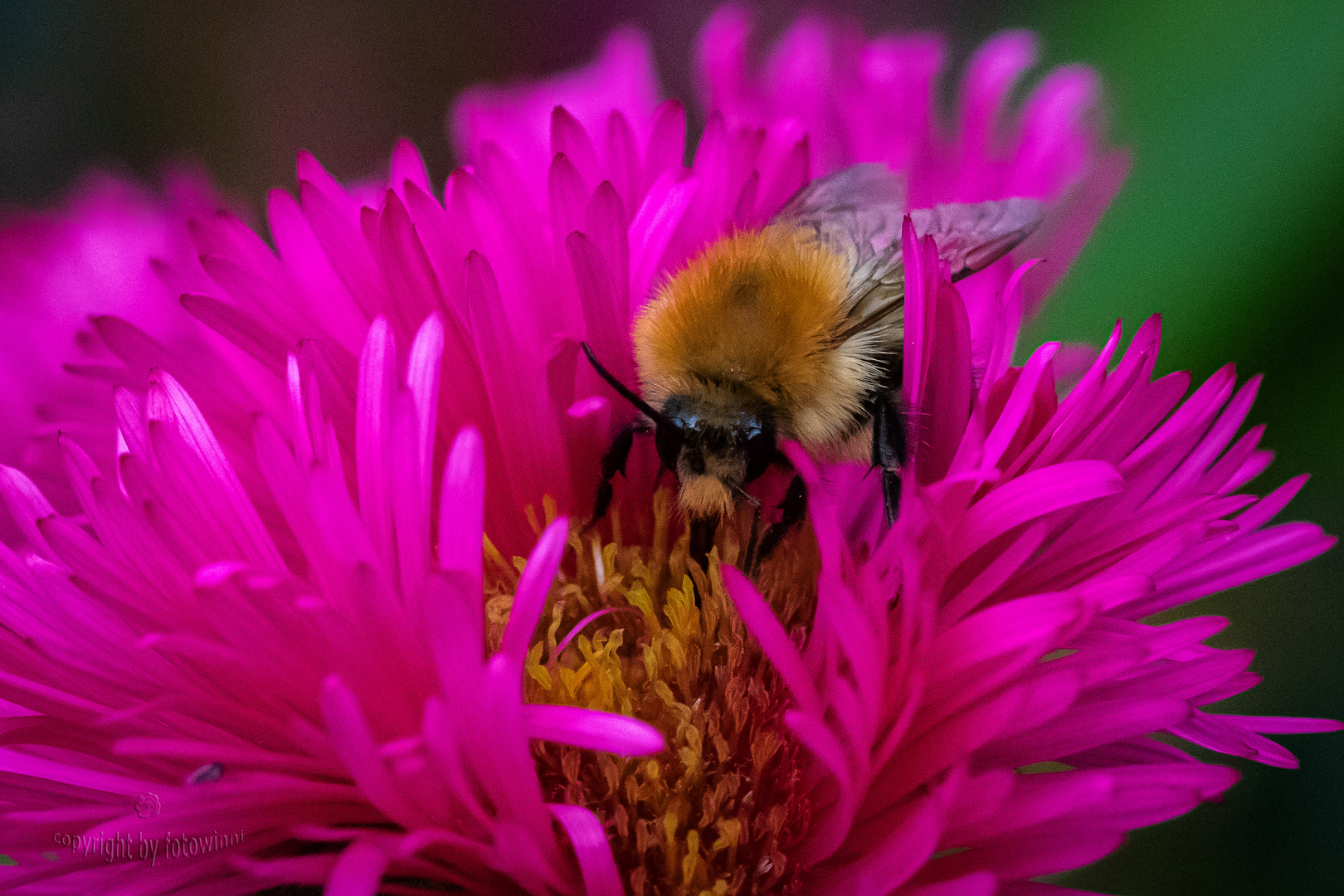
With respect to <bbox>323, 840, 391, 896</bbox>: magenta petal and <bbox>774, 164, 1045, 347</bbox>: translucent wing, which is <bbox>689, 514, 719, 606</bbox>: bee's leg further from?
<bbox>323, 840, 391, 896</bbox>: magenta petal

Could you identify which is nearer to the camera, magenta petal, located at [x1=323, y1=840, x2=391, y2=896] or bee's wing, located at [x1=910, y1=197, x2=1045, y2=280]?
magenta petal, located at [x1=323, y1=840, x2=391, y2=896]

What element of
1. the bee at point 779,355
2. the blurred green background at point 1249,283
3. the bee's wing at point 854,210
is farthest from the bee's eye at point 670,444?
the blurred green background at point 1249,283

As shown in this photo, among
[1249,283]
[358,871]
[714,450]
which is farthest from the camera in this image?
[1249,283]

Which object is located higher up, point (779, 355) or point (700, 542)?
point (779, 355)

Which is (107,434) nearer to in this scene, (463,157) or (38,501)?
(38,501)

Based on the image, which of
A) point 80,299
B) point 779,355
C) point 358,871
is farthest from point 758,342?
point 80,299

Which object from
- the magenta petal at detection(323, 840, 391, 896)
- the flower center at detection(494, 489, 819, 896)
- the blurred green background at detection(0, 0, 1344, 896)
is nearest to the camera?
the magenta petal at detection(323, 840, 391, 896)

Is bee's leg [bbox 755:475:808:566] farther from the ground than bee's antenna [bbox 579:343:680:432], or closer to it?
closer to it

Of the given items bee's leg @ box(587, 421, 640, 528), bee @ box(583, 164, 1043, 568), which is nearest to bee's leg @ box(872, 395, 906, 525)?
bee @ box(583, 164, 1043, 568)

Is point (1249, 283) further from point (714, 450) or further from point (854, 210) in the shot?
point (714, 450)
